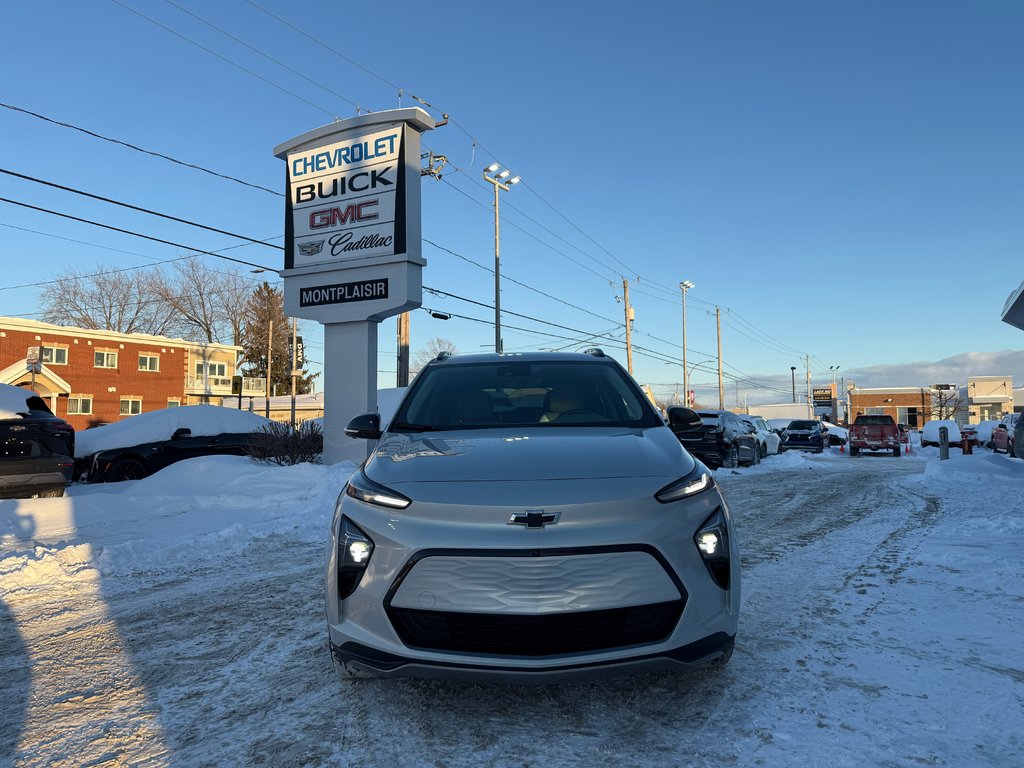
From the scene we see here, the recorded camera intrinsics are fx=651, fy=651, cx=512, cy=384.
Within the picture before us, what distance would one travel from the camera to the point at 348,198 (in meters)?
13.9

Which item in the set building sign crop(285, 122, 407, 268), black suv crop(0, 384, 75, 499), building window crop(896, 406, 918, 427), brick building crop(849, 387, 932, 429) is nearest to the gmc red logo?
building sign crop(285, 122, 407, 268)

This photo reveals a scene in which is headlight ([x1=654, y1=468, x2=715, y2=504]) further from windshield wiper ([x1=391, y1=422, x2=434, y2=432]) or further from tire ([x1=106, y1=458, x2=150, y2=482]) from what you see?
tire ([x1=106, y1=458, x2=150, y2=482])

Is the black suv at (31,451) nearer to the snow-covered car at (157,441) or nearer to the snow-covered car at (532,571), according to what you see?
the snow-covered car at (157,441)

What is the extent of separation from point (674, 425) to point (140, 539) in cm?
566

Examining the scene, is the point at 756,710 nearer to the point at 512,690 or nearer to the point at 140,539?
the point at 512,690

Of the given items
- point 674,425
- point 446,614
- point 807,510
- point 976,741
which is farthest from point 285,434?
point 976,741

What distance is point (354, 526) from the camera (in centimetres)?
268

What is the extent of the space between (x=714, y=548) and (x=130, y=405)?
48436 mm

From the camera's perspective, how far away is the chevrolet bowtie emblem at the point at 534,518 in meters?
2.45

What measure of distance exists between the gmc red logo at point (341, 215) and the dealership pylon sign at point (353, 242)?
22 millimetres

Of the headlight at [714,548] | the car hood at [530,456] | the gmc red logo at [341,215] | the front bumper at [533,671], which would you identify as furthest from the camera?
the gmc red logo at [341,215]

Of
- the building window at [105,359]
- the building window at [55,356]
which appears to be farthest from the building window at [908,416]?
the building window at [55,356]

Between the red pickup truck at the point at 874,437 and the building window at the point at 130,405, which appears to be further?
the building window at the point at 130,405

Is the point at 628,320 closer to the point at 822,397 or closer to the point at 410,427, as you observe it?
the point at 410,427
